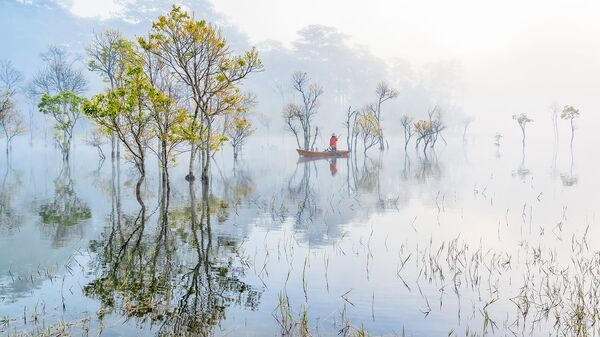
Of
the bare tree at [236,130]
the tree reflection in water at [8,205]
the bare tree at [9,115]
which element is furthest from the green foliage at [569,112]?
the bare tree at [9,115]

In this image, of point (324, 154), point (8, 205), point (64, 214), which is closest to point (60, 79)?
point (324, 154)

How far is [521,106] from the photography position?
7844 inches

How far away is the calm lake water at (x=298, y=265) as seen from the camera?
8648mm

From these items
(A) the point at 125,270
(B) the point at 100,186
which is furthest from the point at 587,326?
(B) the point at 100,186

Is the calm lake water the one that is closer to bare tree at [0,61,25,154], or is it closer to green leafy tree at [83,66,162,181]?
green leafy tree at [83,66,162,181]

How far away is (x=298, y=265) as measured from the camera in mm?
12453

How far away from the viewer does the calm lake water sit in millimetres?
8648

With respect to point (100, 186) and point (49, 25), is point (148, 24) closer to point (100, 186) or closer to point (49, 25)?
point (49, 25)

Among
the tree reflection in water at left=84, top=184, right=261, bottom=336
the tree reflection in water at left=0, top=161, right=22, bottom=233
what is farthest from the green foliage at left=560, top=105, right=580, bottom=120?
the tree reflection in water at left=0, top=161, right=22, bottom=233

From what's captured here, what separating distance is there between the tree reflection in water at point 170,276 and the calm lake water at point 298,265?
43 mm

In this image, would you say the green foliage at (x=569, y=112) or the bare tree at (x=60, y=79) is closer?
the bare tree at (x=60, y=79)

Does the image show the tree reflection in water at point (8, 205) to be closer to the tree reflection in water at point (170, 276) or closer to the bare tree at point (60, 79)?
the tree reflection in water at point (170, 276)

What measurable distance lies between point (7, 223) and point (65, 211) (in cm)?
310

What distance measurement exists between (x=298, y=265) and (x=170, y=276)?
3.31 m
